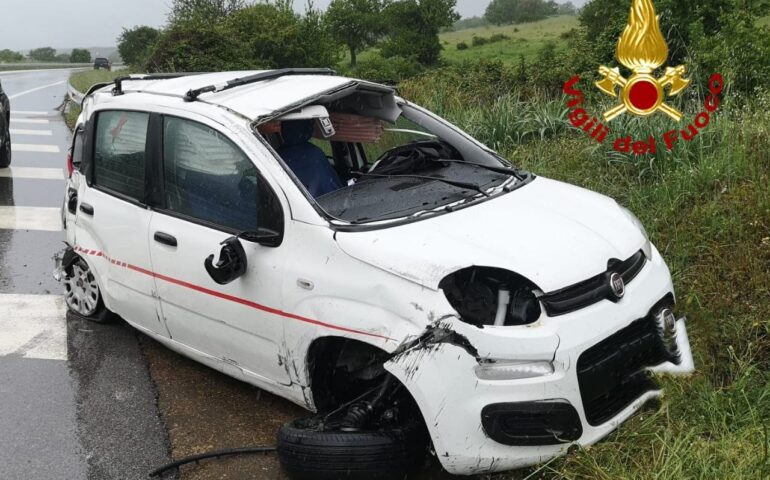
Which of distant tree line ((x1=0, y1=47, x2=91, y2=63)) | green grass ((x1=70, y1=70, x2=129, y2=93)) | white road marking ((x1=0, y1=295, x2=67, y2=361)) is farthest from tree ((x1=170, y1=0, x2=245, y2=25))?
distant tree line ((x1=0, y1=47, x2=91, y2=63))

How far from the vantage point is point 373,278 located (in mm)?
3125

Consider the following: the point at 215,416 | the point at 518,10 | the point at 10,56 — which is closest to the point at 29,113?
the point at 215,416

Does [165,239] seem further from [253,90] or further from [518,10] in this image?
[518,10]

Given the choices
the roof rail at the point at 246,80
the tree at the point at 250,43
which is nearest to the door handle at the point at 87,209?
the roof rail at the point at 246,80

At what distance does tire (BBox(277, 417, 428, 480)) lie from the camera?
3.11 m

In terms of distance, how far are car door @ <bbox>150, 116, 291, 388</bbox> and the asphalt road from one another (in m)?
0.56

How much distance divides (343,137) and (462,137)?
85 cm

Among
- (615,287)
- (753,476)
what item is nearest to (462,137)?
(615,287)

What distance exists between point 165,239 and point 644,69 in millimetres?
5667

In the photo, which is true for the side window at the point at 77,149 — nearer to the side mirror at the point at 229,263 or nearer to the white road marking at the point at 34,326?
the white road marking at the point at 34,326

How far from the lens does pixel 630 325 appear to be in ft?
10.3

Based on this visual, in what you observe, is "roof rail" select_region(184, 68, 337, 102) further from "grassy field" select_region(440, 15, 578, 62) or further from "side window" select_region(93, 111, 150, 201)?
"grassy field" select_region(440, 15, 578, 62)

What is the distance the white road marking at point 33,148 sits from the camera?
12516 millimetres

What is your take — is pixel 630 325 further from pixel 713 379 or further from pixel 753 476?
pixel 713 379
